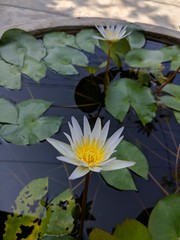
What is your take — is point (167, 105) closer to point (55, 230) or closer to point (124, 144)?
point (124, 144)

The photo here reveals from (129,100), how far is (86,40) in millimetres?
351

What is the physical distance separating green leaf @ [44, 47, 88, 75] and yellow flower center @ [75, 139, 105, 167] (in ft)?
1.80

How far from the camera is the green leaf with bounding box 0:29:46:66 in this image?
128 cm

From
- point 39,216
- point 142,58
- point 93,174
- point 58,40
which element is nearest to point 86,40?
point 58,40

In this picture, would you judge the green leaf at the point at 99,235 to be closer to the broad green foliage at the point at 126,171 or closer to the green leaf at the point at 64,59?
the broad green foliage at the point at 126,171

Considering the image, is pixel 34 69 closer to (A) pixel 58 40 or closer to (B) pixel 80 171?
(A) pixel 58 40

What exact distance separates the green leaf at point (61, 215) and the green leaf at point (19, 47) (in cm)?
54

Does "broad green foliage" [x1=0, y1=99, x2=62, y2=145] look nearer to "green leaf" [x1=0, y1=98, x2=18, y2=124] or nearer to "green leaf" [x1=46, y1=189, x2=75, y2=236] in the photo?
"green leaf" [x1=0, y1=98, x2=18, y2=124]

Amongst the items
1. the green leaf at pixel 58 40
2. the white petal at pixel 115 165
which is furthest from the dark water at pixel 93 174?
the white petal at pixel 115 165

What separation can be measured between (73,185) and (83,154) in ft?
0.87

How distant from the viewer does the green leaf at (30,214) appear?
852 mm

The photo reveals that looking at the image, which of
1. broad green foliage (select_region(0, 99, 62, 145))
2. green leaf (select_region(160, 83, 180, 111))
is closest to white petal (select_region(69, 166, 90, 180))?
broad green foliage (select_region(0, 99, 62, 145))

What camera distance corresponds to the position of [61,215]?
0.88 m

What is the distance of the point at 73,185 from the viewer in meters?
1.00
